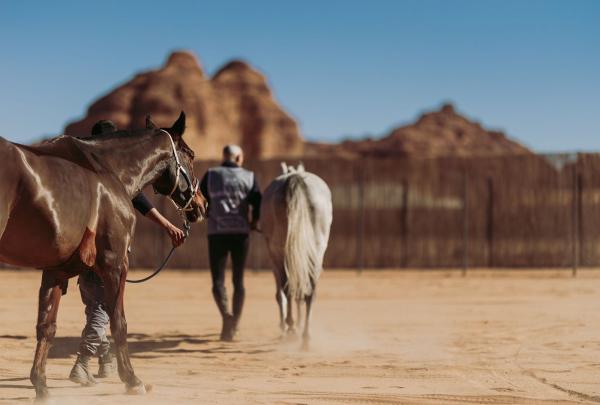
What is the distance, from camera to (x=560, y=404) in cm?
563

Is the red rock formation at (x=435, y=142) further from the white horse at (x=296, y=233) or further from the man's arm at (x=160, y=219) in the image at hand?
the man's arm at (x=160, y=219)

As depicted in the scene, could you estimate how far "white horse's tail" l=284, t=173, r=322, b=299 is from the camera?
8719mm

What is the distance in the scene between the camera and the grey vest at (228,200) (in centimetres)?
923

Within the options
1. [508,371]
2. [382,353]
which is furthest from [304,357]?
[508,371]

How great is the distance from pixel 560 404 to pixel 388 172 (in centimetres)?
1538

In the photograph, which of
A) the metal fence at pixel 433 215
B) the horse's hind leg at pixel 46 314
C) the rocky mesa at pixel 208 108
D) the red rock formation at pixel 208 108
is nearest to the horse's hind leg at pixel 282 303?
A: the horse's hind leg at pixel 46 314

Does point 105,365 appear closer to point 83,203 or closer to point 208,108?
point 83,203

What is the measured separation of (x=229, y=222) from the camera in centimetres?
923

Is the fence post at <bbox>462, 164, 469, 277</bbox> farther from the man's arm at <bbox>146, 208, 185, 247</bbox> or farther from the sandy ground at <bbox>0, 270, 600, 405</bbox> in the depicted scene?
the man's arm at <bbox>146, 208, 185, 247</bbox>

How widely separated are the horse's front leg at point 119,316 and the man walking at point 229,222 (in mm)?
3310

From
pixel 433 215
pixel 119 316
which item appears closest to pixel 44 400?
pixel 119 316

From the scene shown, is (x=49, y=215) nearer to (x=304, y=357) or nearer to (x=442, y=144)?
(x=304, y=357)

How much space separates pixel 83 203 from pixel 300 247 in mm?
3657

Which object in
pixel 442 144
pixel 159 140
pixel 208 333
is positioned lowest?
pixel 208 333
